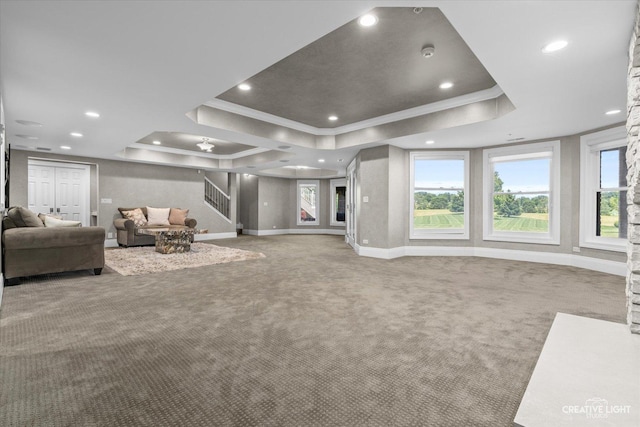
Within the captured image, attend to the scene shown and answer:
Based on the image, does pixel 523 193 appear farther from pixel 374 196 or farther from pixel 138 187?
pixel 138 187

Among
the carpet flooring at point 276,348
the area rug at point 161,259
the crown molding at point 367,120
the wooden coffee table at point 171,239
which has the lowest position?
the carpet flooring at point 276,348

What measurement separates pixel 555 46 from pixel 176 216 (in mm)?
8643

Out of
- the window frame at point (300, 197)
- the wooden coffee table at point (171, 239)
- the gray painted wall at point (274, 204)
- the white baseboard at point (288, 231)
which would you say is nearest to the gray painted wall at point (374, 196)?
the wooden coffee table at point (171, 239)

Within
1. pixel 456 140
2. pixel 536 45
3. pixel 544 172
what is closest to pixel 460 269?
pixel 456 140

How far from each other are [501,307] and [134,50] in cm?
426

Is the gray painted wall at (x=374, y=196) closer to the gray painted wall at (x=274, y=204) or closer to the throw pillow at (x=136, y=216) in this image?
the throw pillow at (x=136, y=216)

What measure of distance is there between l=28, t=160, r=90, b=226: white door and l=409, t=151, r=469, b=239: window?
8487 millimetres

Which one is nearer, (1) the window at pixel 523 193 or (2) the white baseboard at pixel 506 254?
(2) the white baseboard at pixel 506 254

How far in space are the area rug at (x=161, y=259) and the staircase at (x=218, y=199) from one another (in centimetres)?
405

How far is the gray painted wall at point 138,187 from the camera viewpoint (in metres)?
6.89

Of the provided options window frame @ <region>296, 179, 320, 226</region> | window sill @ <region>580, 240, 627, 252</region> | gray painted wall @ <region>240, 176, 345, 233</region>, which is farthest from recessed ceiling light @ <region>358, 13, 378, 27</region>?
window frame @ <region>296, 179, 320, 226</region>

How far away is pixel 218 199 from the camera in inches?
430

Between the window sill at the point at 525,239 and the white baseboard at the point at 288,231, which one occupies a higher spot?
the window sill at the point at 525,239

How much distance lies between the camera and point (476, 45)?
98.5 inches
